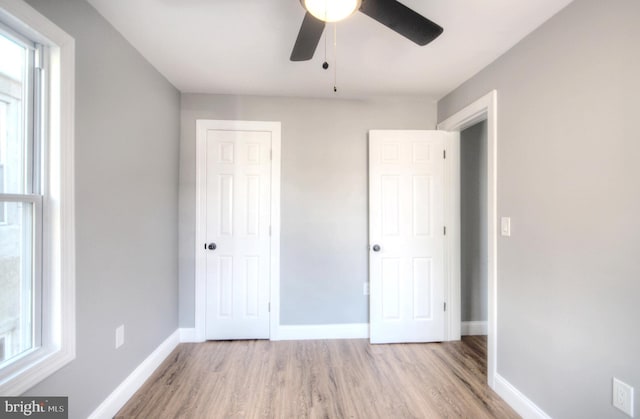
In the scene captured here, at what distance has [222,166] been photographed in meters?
2.46

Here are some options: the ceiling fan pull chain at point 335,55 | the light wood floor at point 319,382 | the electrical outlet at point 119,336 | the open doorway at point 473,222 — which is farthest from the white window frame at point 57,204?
the open doorway at point 473,222

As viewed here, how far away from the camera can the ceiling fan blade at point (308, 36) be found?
3.76ft

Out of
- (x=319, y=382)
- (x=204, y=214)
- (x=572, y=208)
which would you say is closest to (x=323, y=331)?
(x=319, y=382)

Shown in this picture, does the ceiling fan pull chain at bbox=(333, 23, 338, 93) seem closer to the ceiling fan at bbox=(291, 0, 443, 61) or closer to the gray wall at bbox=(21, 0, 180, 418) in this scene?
the ceiling fan at bbox=(291, 0, 443, 61)

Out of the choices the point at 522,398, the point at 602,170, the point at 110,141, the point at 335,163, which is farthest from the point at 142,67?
the point at 522,398

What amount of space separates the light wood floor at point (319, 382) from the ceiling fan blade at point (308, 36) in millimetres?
2056

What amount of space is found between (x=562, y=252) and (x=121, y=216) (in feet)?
8.44

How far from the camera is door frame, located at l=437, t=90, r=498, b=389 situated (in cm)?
183

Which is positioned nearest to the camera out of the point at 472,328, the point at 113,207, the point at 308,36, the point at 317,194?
the point at 308,36

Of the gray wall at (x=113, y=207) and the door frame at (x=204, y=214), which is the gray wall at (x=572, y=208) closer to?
the door frame at (x=204, y=214)

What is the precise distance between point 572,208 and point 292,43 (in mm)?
1864

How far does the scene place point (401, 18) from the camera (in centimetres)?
112

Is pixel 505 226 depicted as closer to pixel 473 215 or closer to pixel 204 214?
pixel 473 215

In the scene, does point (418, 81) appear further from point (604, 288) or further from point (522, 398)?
point (522, 398)
